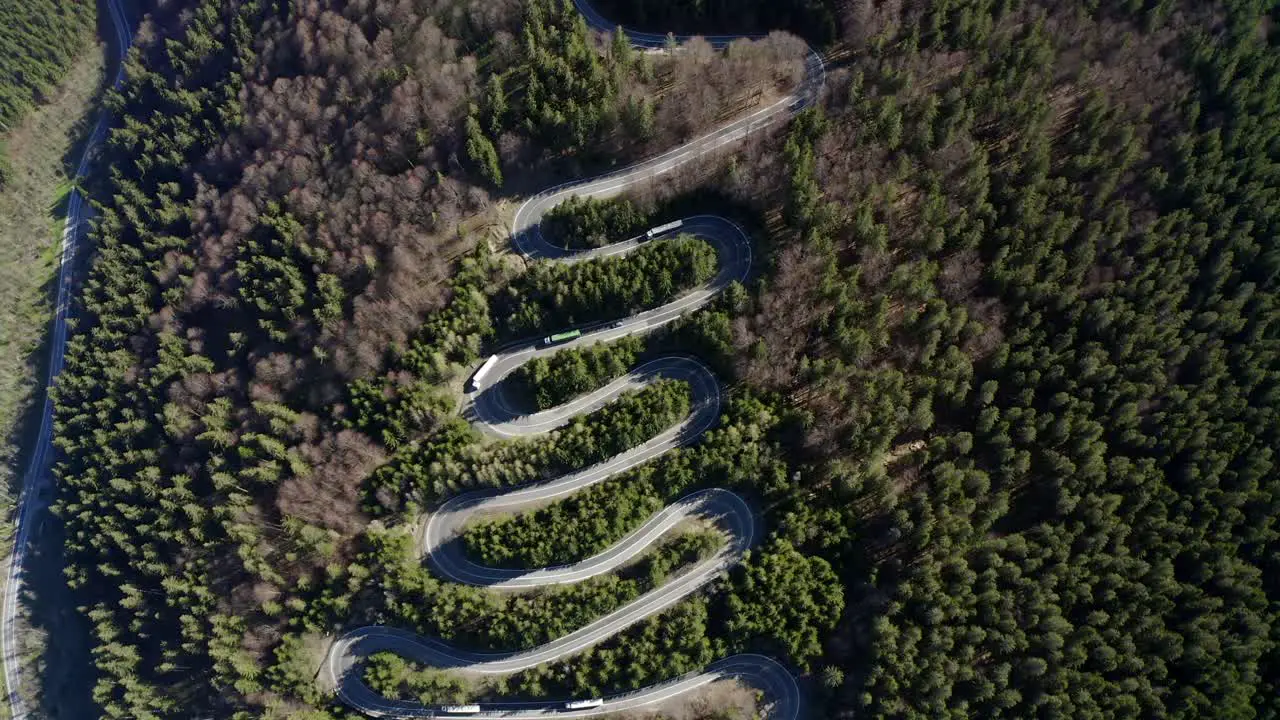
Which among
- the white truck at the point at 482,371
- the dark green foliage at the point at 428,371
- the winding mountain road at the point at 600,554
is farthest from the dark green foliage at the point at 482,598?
the white truck at the point at 482,371

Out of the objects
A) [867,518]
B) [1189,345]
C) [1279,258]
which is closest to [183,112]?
[867,518]

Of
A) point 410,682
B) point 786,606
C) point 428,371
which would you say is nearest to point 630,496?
point 786,606

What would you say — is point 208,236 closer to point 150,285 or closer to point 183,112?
point 150,285

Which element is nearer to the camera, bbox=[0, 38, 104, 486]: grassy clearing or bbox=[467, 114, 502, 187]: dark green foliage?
bbox=[467, 114, 502, 187]: dark green foliage

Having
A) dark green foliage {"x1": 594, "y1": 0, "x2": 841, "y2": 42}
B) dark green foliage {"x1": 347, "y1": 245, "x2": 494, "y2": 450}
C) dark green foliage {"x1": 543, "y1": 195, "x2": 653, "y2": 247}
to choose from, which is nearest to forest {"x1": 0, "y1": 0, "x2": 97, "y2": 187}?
dark green foliage {"x1": 347, "y1": 245, "x2": 494, "y2": 450}

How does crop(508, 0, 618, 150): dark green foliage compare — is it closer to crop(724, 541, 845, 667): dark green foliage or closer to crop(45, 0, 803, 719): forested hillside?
crop(45, 0, 803, 719): forested hillside

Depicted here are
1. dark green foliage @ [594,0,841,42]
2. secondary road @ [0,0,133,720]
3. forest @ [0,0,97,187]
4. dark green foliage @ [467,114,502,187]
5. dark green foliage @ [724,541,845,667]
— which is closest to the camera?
dark green foliage @ [724,541,845,667]
